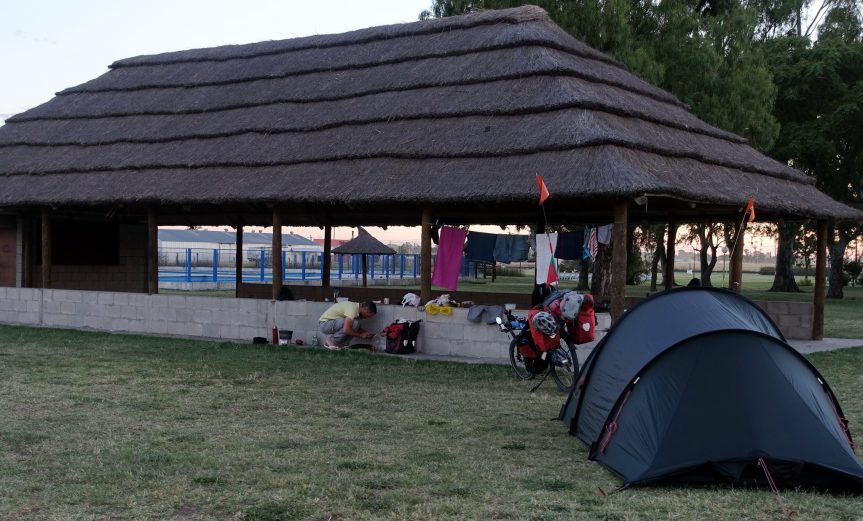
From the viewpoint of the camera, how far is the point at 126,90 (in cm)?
2164

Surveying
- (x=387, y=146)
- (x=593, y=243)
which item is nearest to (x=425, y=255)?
A: (x=387, y=146)

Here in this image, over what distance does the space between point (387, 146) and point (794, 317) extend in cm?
848

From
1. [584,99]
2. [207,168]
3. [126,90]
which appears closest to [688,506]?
[584,99]

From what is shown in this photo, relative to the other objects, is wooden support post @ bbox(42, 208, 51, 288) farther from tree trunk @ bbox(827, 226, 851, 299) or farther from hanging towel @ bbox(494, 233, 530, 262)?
tree trunk @ bbox(827, 226, 851, 299)

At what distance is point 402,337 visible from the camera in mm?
14102

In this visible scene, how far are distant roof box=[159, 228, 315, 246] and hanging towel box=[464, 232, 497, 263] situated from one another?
4322 cm

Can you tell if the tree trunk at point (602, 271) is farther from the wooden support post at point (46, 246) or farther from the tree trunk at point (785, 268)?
the tree trunk at point (785, 268)

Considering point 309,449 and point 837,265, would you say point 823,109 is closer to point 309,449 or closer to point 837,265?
point 837,265

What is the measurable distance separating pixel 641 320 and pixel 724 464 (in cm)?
170

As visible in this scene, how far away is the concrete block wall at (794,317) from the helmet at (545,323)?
344 inches

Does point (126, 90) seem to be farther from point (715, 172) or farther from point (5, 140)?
point (715, 172)

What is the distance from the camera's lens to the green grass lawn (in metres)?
5.72

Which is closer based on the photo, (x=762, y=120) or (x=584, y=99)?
(x=584, y=99)

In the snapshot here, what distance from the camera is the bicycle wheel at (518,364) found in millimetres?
11547
